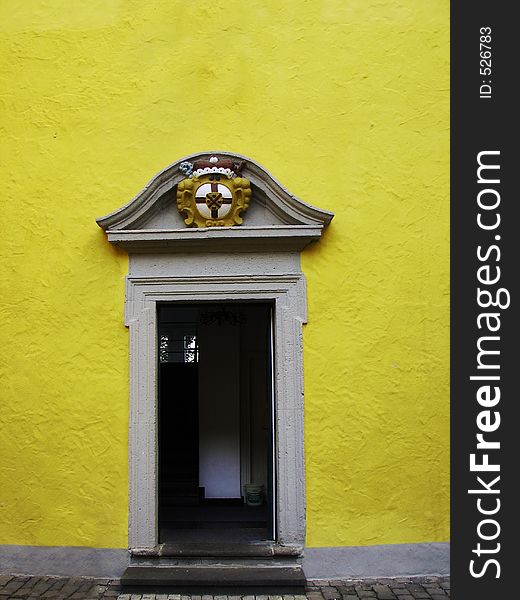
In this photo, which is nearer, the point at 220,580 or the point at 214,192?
the point at 220,580

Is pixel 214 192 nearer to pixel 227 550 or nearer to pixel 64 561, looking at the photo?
pixel 227 550

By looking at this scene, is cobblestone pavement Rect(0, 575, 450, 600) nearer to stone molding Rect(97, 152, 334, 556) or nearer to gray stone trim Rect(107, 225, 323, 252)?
stone molding Rect(97, 152, 334, 556)

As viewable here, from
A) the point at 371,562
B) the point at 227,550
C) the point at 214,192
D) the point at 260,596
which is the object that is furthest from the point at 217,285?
the point at 371,562

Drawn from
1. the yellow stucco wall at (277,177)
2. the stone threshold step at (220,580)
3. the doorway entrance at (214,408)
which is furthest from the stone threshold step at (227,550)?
the doorway entrance at (214,408)

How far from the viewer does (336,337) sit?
5391 millimetres

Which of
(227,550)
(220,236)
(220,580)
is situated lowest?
(220,580)

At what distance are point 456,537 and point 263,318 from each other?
11.8 ft

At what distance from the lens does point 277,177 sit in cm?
551

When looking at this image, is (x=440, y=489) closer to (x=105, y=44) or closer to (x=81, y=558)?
(x=81, y=558)

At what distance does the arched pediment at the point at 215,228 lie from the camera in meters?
5.35

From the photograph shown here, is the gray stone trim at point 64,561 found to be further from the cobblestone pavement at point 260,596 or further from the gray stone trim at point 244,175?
the gray stone trim at point 244,175

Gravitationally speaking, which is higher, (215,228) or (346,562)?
(215,228)

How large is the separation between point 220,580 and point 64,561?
1397mm

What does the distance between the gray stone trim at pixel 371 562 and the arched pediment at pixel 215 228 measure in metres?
2.65
